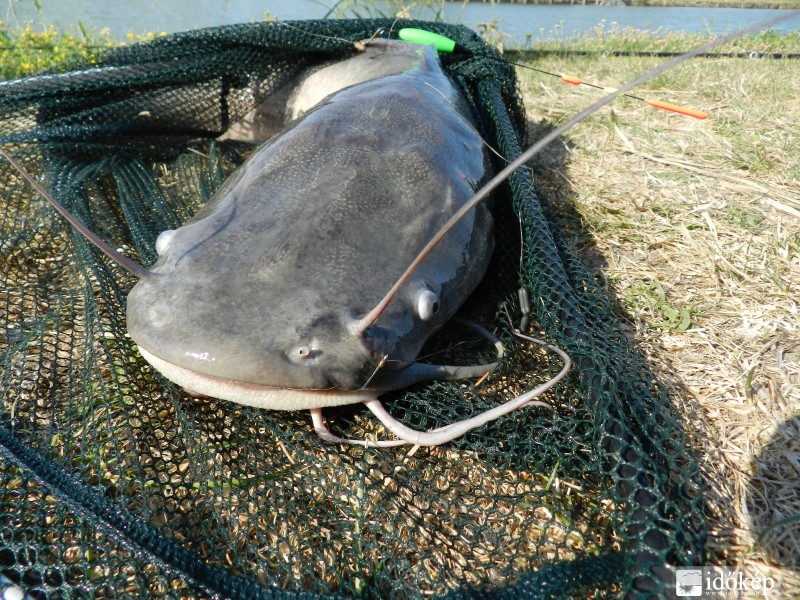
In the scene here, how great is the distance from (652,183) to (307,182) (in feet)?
5.93

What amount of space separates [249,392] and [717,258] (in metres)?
1.75

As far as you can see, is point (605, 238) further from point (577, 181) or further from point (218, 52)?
point (218, 52)

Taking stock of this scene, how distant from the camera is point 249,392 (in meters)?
1.28

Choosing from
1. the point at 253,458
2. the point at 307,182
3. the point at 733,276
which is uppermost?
the point at 307,182

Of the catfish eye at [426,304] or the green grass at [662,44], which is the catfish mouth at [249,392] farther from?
the green grass at [662,44]

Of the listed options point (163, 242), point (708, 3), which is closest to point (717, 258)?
point (163, 242)

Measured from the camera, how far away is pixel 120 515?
44.0 inches

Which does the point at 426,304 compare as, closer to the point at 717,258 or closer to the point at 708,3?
the point at 717,258

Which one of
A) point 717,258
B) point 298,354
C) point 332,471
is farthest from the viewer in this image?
point 717,258

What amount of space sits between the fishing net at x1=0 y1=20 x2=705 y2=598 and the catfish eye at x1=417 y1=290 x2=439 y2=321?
190mm

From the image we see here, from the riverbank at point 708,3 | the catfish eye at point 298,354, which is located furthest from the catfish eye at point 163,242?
the riverbank at point 708,3

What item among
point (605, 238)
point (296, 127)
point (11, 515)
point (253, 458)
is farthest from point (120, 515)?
point (605, 238)

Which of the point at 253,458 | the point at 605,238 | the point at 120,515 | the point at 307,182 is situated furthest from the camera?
the point at 605,238

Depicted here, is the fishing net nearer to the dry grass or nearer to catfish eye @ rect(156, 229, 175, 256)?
the dry grass
